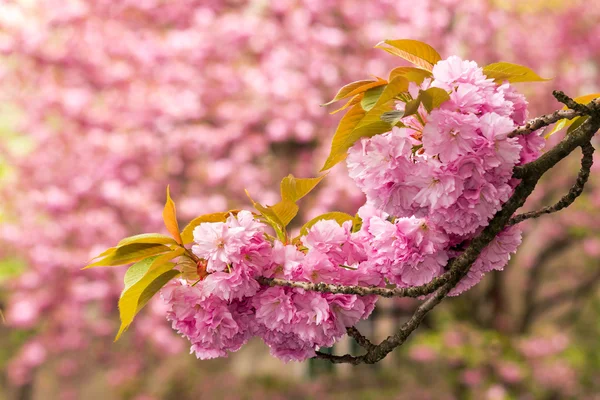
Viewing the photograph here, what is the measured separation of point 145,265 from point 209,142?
531cm

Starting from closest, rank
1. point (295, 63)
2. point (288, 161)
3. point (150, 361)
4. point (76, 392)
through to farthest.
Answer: point (295, 63) → point (288, 161) → point (150, 361) → point (76, 392)

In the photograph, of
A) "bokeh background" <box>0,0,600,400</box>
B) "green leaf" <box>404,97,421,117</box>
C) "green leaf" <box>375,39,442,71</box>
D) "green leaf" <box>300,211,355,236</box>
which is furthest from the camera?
"bokeh background" <box>0,0,600,400</box>

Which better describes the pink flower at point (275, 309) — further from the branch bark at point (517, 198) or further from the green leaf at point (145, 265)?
the green leaf at point (145, 265)

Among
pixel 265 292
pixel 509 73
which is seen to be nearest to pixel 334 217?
pixel 265 292

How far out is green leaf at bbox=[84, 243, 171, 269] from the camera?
1345mm

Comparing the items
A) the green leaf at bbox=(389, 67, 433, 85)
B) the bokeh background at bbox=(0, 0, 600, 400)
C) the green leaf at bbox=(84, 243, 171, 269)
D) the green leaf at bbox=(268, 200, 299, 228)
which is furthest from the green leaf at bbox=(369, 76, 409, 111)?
the bokeh background at bbox=(0, 0, 600, 400)

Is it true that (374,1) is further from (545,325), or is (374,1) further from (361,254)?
(361,254)

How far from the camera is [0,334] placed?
340 inches

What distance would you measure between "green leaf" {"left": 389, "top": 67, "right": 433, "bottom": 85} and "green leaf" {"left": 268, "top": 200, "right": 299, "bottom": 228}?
324mm

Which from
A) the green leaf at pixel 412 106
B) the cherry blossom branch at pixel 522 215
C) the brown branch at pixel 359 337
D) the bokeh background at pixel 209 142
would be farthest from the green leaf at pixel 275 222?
the bokeh background at pixel 209 142

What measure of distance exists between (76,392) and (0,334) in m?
1.29

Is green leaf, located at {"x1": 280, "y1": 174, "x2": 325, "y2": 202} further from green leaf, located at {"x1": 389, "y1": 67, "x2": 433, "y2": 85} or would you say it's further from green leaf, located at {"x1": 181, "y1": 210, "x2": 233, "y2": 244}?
green leaf, located at {"x1": 389, "y1": 67, "x2": 433, "y2": 85}

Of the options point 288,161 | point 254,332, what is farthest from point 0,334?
point 254,332

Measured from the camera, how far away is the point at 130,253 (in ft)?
Result: 4.44
